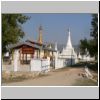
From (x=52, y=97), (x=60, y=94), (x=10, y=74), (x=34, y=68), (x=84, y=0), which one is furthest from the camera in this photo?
(x=34, y=68)

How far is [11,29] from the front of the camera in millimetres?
15234

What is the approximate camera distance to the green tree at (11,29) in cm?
1503

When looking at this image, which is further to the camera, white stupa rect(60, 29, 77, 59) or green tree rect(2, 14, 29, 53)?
white stupa rect(60, 29, 77, 59)

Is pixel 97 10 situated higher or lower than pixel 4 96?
higher

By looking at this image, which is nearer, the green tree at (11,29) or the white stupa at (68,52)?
the green tree at (11,29)

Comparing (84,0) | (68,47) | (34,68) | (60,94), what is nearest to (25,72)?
(34,68)

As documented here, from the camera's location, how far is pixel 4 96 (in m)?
6.84

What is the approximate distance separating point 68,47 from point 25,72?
20498 millimetres

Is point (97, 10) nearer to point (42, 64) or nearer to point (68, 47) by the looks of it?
point (42, 64)

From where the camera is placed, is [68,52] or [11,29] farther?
[68,52]

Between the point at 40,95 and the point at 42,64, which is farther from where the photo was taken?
the point at 42,64

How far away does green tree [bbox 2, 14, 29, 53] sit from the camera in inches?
592

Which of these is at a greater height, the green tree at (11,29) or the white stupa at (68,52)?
the green tree at (11,29)

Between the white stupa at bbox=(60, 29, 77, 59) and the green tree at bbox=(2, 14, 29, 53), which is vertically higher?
the green tree at bbox=(2, 14, 29, 53)
